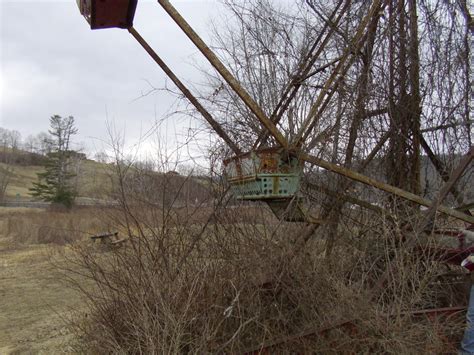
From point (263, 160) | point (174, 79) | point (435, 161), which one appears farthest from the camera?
point (435, 161)

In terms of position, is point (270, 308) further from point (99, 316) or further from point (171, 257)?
point (99, 316)

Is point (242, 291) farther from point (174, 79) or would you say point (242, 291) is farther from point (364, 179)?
point (174, 79)

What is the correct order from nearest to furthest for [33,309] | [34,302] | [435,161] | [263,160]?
[263,160], [435,161], [33,309], [34,302]

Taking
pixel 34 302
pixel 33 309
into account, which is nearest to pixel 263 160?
pixel 33 309

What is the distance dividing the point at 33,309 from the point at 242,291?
6610 mm

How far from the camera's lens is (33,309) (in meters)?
8.75

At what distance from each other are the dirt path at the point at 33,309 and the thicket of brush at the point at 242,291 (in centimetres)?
166

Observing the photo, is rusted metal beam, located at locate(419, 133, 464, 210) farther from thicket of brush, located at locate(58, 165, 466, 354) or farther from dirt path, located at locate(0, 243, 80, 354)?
dirt path, located at locate(0, 243, 80, 354)

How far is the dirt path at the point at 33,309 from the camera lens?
6180 mm

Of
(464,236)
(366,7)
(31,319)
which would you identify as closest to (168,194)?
(464,236)

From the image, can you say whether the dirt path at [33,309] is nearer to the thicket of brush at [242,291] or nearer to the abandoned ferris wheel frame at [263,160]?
the thicket of brush at [242,291]

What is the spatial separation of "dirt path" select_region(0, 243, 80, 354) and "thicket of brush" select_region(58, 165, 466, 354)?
65.5 inches

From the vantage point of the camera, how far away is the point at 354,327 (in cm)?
366

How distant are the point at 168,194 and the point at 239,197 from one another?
2.42ft
